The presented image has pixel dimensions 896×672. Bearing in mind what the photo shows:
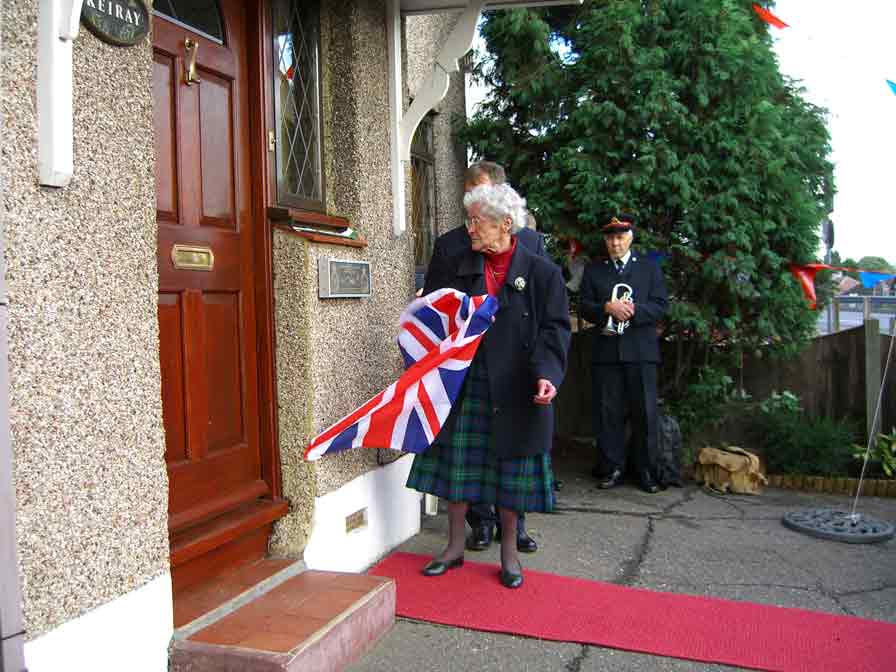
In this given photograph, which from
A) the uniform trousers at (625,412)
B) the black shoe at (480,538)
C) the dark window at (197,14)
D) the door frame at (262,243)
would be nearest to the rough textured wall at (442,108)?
the uniform trousers at (625,412)

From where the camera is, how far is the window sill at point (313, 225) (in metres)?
3.74

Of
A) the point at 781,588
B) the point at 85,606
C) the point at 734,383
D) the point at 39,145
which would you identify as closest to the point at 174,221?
the point at 39,145

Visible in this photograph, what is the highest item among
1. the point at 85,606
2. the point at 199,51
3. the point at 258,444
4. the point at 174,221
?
the point at 199,51

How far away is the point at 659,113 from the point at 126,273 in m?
4.60

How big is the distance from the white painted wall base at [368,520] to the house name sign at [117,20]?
215cm

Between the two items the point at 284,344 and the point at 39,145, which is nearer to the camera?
the point at 39,145

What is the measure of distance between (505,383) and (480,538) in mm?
1190

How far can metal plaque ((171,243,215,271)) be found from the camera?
321cm

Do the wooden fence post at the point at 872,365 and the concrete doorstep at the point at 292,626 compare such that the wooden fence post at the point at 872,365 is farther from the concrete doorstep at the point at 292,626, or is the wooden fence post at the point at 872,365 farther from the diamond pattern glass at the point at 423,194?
the concrete doorstep at the point at 292,626

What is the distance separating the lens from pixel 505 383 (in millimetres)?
4070

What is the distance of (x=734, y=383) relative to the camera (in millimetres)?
7230

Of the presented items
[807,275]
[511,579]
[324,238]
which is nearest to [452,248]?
[324,238]

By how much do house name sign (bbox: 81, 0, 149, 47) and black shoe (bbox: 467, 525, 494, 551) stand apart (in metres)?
3.18

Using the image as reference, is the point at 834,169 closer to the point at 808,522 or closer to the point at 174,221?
the point at 808,522
